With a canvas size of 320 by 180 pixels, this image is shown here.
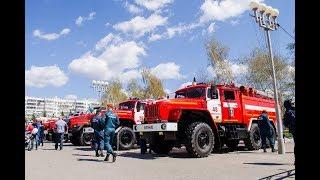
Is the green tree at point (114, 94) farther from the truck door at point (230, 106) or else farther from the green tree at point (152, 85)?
the truck door at point (230, 106)

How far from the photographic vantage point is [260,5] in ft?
53.2

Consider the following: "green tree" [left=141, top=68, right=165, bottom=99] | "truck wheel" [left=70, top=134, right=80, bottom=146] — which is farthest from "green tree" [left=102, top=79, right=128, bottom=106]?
"truck wheel" [left=70, top=134, right=80, bottom=146]

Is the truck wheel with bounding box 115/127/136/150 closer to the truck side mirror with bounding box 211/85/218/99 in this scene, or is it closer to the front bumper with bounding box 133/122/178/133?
the front bumper with bounding box 133/122/178/133

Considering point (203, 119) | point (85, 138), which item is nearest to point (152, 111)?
point (203, 119)

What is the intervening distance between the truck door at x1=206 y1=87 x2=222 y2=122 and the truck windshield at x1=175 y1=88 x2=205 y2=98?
0.26 meters

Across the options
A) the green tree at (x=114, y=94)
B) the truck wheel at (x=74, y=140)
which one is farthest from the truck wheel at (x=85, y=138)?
the green tree at (x=114, y=94)

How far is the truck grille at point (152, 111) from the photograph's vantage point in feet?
46.1

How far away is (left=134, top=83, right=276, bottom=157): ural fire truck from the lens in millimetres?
13633

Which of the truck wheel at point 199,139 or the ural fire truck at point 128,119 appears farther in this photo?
the ural fire truck at point 128,119
